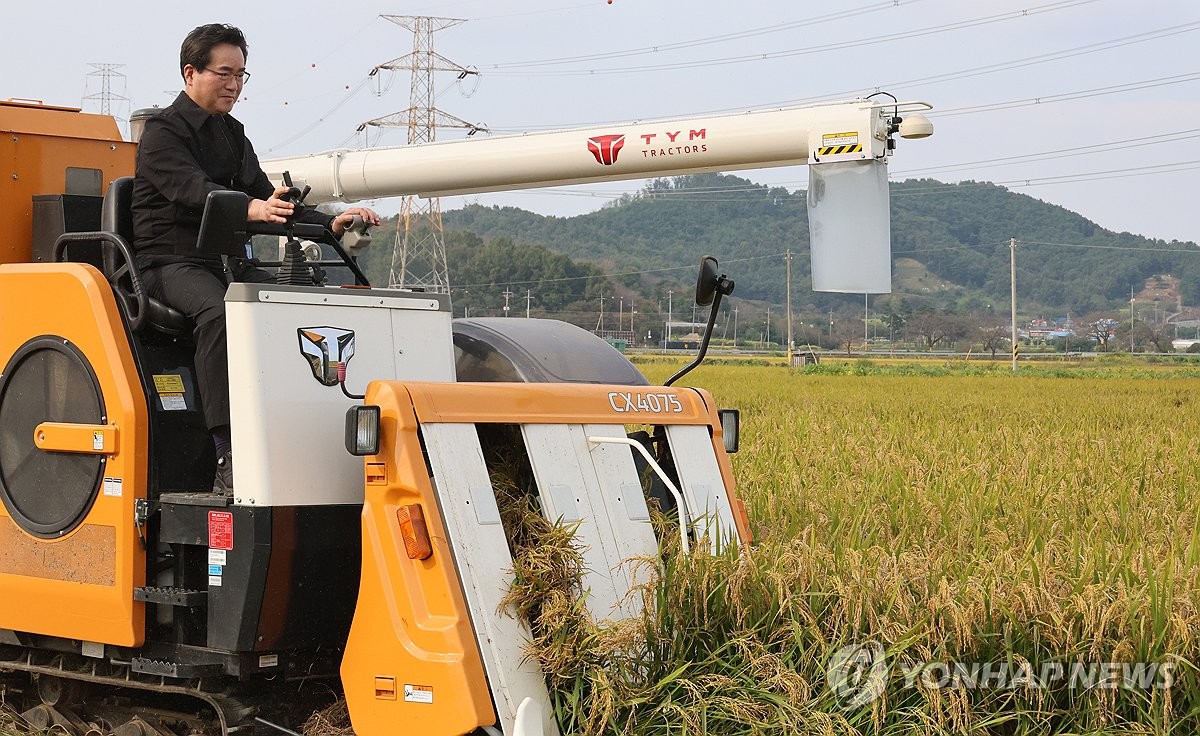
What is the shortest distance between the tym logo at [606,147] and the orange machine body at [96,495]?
4.21 meters

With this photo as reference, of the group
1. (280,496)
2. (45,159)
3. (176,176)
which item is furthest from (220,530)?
(45,159)

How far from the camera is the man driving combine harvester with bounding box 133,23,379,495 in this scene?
16.0ft

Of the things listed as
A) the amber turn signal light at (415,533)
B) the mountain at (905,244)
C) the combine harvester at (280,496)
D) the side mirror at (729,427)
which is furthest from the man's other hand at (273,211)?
the mountain at (905,244)

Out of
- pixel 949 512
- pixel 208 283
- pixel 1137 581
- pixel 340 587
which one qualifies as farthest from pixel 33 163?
pixel 949 512

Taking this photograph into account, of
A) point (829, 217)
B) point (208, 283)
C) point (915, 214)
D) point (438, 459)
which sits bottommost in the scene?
point (438, 459)

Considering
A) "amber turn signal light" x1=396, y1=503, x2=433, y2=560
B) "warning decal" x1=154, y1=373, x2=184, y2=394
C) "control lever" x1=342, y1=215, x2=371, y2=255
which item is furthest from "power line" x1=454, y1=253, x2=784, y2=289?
"amber turn signal light" x1=396, y1=503, x2=433, y2=560

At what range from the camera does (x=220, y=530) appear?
4.66m

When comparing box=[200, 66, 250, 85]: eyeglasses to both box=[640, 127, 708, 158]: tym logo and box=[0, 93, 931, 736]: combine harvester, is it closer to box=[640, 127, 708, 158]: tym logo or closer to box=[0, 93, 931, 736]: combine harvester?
box=[0, 93, 931, 736]: combine harvester

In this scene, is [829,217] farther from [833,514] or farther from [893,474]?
[893,474]

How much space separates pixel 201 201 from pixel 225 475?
3.41 ft

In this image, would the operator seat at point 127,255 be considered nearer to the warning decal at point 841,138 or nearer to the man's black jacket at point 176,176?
the man's black jacket at point 176,176

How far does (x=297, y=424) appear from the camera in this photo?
4773 millimetres

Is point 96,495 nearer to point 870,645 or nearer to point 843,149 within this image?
point 870,645

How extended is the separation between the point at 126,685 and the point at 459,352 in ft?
7.84
